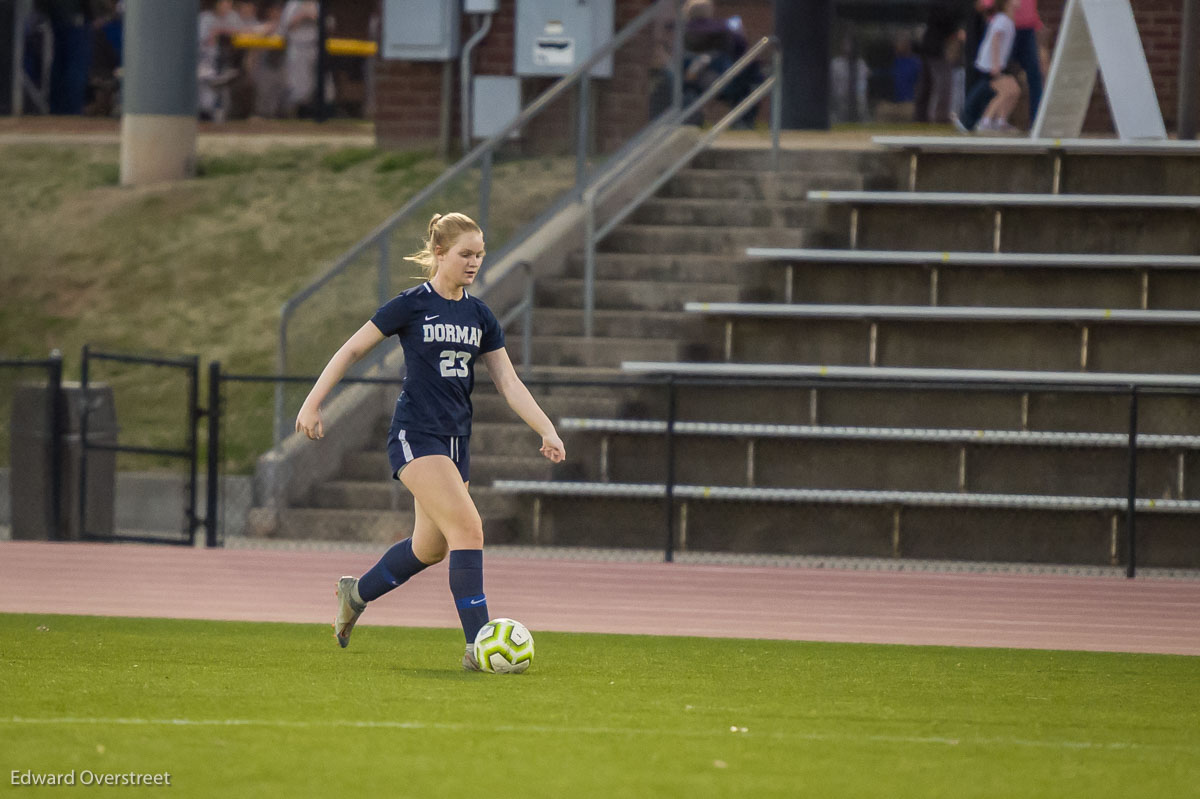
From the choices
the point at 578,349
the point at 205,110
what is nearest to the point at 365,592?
the point at 578,349

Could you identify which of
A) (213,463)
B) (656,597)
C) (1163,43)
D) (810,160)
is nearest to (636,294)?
(810,160)

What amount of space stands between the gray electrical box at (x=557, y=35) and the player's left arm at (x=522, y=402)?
12.9 meters

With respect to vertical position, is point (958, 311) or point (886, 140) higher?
point (886, 140)

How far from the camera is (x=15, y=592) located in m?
12.2

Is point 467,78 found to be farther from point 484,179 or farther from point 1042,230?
point 1042,230

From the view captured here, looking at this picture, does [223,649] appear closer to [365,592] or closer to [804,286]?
[365,592]

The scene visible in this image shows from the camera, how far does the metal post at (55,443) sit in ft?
49.9

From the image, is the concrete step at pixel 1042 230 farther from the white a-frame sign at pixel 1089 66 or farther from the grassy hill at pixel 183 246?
the grassy hill at pixel 183 246

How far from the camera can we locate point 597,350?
17078mm

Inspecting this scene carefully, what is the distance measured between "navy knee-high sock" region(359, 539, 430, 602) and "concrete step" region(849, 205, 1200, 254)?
9.80 meters

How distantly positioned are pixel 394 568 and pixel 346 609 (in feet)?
1.70

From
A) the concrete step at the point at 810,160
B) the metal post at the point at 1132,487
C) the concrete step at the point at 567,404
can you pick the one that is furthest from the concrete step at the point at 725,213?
the metal post at the point at 1132,487

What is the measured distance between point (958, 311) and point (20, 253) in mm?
11392

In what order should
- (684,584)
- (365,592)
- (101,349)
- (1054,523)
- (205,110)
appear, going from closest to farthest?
(365,592)
(684,584)
(1054,523)
(101,349)
(205,110)
